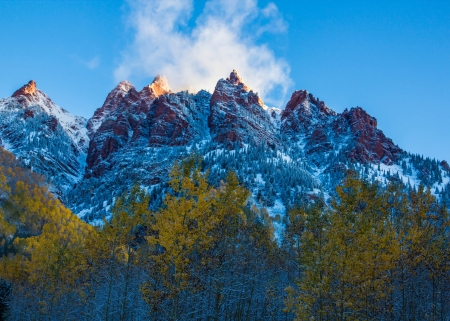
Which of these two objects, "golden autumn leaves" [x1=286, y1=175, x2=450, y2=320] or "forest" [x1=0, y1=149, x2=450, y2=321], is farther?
"forest" [x1=0, y1=149, x2=450, y2=321]

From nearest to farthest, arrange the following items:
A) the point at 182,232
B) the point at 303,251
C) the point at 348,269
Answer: the point at 348,269 → the point at 182,232 → the point at 303,251

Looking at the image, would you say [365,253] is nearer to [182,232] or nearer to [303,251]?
[303,251]

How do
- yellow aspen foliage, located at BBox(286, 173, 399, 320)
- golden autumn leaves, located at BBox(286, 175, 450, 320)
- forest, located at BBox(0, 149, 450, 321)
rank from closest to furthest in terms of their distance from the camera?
yellow aspen foliage, located at BBox(286, 173, 399, 320), golden autumn leaves, located at BBox(286, 175, 450, 320), forest, located at BBox(0, 149, 450, 321)

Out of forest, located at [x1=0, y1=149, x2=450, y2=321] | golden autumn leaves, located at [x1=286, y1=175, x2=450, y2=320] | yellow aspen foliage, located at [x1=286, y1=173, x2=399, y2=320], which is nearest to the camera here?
yellow aspen foliage, located at [x1=286, y1=173, x2=399, y2=320]

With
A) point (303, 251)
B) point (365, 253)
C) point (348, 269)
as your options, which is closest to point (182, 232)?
point (348, 269)

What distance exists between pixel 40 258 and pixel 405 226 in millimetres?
27075

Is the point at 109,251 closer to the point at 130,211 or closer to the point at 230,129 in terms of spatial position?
the point at 130,211

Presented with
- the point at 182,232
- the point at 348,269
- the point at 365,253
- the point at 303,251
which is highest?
the point at 303,251

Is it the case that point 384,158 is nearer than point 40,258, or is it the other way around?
point 40,258

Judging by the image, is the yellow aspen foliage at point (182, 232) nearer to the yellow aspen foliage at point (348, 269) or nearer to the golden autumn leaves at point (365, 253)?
the yellow aspen foliage at point (348, 269)

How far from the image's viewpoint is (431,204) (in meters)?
16.8

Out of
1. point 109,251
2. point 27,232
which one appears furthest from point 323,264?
point 27,232

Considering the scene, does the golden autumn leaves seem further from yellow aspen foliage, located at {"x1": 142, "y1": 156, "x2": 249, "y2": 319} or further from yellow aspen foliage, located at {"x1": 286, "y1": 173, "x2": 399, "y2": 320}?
yellow aspen foliage, located at {"x1": 142, "y1": 156, "x2": 249, "y2": 319}

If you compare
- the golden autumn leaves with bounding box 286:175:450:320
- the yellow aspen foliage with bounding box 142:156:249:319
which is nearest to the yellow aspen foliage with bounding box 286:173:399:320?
the golden autumn leaves with bounding box 286:175:450:320
